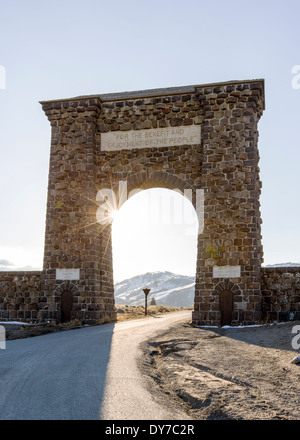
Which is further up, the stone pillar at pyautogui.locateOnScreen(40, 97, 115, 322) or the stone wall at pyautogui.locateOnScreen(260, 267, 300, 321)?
the stone pillar at pyautogui.locateOnScreen(40, 97, 115, 322)

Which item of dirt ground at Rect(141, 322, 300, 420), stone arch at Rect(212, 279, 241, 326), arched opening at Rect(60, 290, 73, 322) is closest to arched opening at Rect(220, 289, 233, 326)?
stone arch at Rect(212, 279, 241, 326)

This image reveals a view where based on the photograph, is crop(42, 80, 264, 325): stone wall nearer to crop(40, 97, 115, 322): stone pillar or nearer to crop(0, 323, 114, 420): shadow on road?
crop(40, 97, 115, 322): stone pillar

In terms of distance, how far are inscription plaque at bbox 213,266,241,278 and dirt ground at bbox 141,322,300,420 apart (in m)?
4.31

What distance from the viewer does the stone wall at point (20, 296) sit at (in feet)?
59.6

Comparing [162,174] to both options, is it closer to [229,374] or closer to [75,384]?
[229,374]

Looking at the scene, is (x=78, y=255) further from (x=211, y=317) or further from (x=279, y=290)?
(x=279, y=290)

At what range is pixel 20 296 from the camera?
1834 centimetres

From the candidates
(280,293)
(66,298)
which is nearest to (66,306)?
(66,298)

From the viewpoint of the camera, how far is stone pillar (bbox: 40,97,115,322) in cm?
1772

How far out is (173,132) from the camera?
17.7m

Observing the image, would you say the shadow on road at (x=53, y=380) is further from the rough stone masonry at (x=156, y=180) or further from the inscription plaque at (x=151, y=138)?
the inscription plaque at (x=151, y=138)

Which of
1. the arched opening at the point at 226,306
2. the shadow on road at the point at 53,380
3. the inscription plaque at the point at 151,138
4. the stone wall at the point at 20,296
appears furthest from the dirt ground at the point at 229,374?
the inscription plaque at the point at 151,138

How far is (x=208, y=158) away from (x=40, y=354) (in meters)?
10.1

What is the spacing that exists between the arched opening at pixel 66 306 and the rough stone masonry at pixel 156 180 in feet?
0.12
